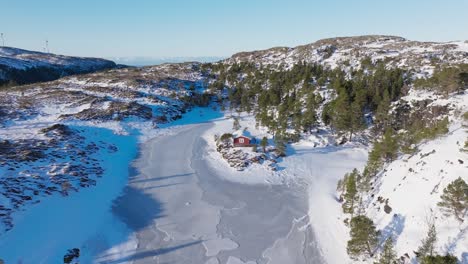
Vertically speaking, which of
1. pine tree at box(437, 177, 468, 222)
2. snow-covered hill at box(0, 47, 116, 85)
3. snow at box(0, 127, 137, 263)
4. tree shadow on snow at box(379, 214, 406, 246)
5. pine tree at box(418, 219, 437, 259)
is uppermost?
snow-covered hill at box(0, 47, 116, 85)

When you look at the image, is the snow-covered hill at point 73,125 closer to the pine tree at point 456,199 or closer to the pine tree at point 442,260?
the pine tree at point 442,260

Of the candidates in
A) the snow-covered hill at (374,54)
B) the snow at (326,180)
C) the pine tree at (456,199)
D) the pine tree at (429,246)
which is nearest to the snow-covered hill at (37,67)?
the snow-covered hill at (374,54)

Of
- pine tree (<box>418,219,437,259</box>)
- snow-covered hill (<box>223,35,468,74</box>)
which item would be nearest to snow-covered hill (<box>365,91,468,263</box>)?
pine tree (<box>418,219,437,259</box>)

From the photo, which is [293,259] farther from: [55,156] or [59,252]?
[55,156]

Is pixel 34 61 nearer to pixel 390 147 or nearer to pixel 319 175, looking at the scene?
pixel 319 175

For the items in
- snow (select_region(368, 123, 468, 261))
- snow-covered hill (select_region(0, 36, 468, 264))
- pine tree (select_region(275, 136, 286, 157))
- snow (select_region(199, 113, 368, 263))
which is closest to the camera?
snow (select_region(368, 123, 468, 261))

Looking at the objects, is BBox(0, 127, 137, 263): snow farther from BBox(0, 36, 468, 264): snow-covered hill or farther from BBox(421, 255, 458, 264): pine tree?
BBox(421, 255, 458, 264): pine tree

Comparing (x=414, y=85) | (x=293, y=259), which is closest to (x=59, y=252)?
(x=293, y=259)

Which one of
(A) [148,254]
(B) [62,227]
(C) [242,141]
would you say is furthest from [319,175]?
(B) [62,227]
